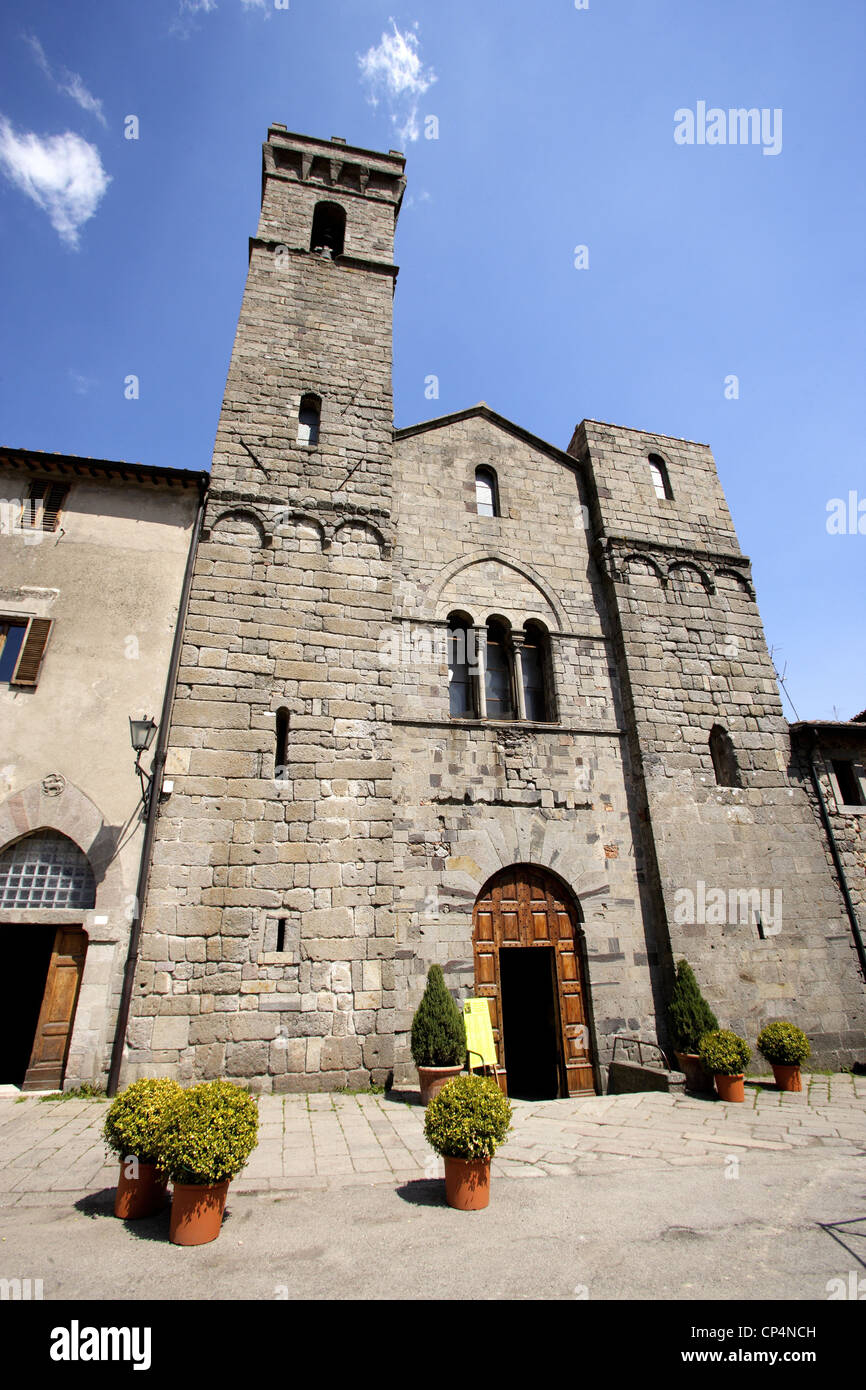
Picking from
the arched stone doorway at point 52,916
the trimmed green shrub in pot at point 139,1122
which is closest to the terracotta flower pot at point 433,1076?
the trimmed green shrub in pot at point 139,1122

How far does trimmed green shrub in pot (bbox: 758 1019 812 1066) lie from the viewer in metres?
8.52

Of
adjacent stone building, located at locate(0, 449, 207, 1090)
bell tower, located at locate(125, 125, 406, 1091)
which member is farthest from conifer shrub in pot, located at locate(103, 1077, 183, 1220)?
adjacent stone building, located at locate(0, 449, 207, 1090)

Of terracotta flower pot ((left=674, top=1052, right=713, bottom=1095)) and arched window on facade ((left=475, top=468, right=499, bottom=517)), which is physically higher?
arched window on facade ((left=475, top=468, right=499, bottom=517))

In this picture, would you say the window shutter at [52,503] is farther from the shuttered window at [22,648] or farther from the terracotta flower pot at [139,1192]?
the terracotta flower pot at [139,1192]

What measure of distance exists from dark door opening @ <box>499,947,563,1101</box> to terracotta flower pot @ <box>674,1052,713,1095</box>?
174 centimetres

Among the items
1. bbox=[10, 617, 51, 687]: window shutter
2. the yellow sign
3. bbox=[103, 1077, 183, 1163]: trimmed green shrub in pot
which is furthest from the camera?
bbox=[10, 617, 51, 687]: window shutter

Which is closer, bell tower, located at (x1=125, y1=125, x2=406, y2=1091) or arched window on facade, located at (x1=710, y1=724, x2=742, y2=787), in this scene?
bell tower, located at (x1=125, y1=125, x2=406, y2=1091)

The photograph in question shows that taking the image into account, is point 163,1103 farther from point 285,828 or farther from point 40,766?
point 40,766

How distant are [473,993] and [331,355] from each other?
11.4 meters

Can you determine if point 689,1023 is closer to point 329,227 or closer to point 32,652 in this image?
point 32,652

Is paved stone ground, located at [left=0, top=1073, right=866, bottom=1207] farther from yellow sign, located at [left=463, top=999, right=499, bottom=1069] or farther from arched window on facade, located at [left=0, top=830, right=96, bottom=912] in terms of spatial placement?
arched window on facade, located at [left=0, top=830, right=96, bottom=912]

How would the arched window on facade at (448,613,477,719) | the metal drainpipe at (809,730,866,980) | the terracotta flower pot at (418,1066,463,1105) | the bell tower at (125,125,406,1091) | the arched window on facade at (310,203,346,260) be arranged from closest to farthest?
the terracotta flower pot at (418,1066,463,1105)
the bell tower at (125,125,406,1091)
the metal drainpipe at (809,730,866,980)
the arched window on facade at (448,613,477,719)
the arched window on facade at (310,203,346,260)

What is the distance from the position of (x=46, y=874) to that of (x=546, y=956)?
23.9 feet

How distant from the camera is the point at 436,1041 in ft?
24.3
